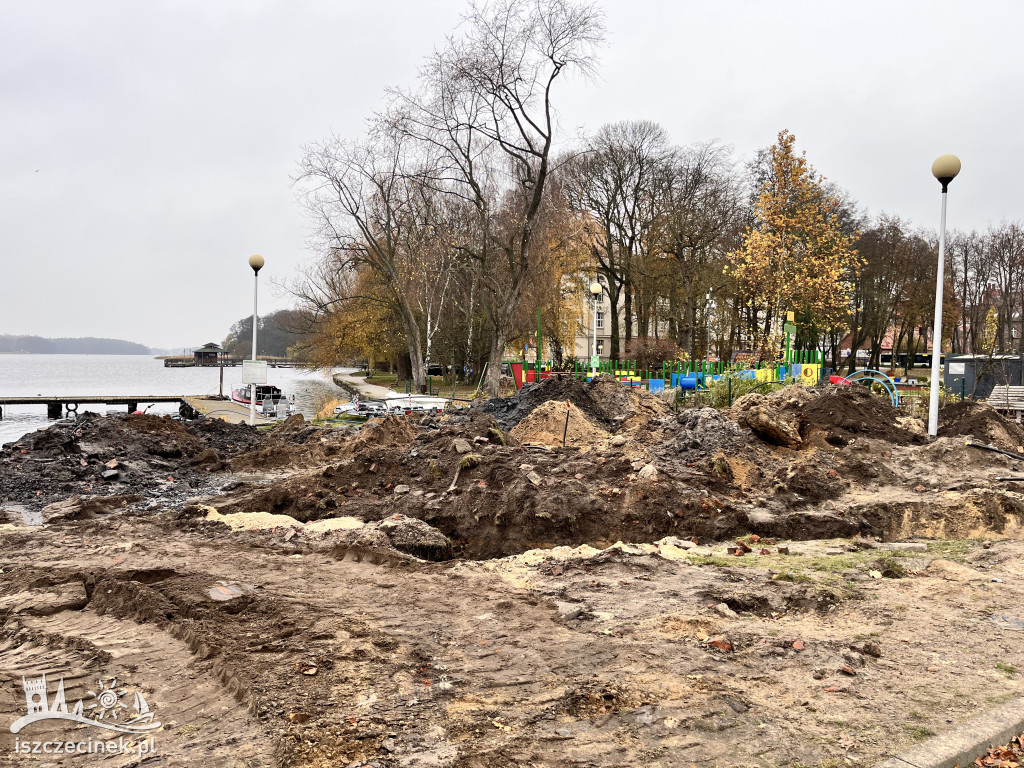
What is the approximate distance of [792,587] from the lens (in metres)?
6.23

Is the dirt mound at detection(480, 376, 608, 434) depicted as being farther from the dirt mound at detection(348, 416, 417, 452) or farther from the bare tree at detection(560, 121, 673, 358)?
the bare tree at detection(560, 121, 673, 358)

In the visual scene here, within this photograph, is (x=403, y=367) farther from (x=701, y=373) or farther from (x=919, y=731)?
(x=919, y=731)

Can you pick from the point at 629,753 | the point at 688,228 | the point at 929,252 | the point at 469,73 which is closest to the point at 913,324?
the point at 929,252

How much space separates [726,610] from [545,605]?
1532 mm

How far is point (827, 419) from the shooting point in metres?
13.4

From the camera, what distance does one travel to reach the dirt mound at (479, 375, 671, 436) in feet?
63.8

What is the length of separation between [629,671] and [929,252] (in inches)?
2148

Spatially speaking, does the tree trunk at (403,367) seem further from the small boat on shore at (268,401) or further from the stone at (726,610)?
the stone at (726,610)

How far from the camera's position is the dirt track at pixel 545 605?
3730 mm

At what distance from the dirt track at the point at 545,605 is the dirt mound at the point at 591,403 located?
22.4 ft

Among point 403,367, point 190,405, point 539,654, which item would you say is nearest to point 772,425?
point 539,654

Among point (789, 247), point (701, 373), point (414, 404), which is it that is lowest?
point (414, 404)

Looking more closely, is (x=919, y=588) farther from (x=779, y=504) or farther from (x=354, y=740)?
(x=354, y=740)

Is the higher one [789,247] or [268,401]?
[789,247]
